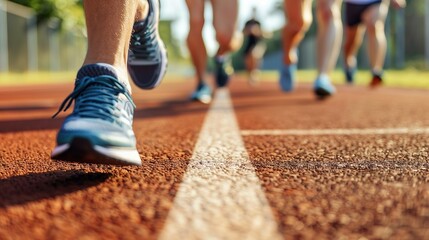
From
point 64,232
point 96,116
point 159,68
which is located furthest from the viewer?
point 159,68

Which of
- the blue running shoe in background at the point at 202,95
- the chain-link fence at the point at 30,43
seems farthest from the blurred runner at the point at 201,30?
the chain-link fence at the point at 30,43

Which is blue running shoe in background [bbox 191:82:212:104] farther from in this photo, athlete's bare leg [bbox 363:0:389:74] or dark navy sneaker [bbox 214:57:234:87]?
athlete's bare leg [bbox 363:0:389:74]

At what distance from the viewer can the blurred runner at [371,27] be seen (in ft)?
22.6

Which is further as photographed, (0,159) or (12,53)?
(12,53)

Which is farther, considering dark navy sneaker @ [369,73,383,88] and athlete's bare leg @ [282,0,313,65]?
dark navy sneaker @ [369,73,383,88]

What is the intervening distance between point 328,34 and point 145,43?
314 cm

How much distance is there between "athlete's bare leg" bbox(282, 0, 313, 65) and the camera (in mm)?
5008

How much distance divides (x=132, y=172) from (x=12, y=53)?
51.8ft

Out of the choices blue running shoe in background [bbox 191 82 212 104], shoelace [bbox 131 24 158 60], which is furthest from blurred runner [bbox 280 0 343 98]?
shoelace [bbox 131 24 158 60]

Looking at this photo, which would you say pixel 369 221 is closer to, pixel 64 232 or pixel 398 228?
pixel 398 228

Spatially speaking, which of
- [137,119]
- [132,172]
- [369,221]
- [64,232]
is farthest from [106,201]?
[137,119]

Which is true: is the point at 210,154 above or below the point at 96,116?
below

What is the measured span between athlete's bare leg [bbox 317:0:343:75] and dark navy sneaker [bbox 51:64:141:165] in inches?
144

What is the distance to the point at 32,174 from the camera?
157 centimetres
